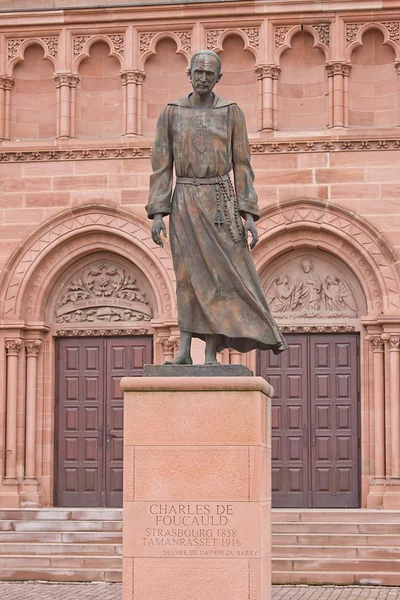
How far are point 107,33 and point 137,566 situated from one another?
14822mm

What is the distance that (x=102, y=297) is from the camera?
920 inches

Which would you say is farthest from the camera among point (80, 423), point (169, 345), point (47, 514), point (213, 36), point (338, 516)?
point (80, 423)

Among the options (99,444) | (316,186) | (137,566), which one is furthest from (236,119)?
(99,444)

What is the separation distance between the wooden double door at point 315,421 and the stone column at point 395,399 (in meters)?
0.86

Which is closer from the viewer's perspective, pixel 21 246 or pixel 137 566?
pixel 137 566

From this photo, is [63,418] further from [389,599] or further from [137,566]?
[137,566]

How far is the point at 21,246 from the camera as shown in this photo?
2280 cm

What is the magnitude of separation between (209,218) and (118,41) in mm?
13251

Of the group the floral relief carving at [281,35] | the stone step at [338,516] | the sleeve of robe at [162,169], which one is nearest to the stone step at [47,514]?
the stone step at [338,516]

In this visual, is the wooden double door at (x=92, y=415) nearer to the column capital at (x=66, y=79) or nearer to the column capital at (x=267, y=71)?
the column capital at (x=66, y=79)

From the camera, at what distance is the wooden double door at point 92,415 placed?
75.5 ft

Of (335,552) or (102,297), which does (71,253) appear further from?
(335,552)

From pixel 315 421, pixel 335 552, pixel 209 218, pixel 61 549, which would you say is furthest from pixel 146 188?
pixel 209 218

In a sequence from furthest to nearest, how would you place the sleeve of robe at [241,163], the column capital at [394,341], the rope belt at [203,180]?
the column capital at [394,341] → the sleeve of robe at [241,163] → the rope belt at [203,180]
